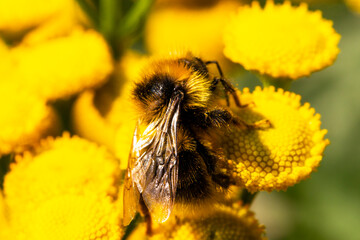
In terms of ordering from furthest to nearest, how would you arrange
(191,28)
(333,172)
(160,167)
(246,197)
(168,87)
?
(333,172) < (191,28) < (246,197) < (168,87) < (160,167)

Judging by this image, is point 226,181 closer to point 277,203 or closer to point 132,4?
point 132,4

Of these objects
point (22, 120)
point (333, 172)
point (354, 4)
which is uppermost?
point (354, 4)

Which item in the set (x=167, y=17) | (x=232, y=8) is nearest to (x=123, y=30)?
(x=167, y=17)

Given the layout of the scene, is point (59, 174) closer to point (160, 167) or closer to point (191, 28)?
point (160, 167)

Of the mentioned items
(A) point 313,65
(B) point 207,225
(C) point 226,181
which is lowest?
(B) point 207,225

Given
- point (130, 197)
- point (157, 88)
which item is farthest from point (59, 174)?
point (157, 88)
